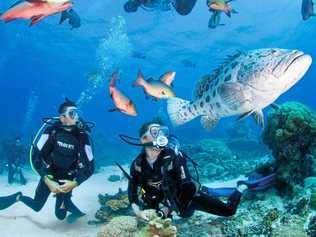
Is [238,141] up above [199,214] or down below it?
below

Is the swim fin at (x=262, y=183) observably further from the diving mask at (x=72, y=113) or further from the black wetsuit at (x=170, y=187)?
the diving mask at (x=72, y=113)

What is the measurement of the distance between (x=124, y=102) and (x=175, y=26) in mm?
28052

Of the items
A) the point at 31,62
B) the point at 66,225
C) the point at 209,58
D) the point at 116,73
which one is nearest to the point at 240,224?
the point at 116,73

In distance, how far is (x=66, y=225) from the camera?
7.82 meters

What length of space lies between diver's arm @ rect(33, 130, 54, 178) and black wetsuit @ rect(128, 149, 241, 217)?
2.47 m

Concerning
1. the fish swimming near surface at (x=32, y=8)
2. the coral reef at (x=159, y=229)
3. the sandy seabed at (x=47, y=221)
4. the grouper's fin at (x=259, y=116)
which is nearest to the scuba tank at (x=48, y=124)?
the sandy seabed at (x=47, y=221)

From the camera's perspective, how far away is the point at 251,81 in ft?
11.2

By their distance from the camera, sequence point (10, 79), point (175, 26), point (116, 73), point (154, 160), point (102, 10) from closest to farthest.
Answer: point (154, 160)
point (116, 73)
point (102, 10)
point (175, 26)
point (10, 79)

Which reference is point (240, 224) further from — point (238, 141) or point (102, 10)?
point (102, 10)

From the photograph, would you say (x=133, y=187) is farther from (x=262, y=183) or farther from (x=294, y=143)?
(x=294, y=143)

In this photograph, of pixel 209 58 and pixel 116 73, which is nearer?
pixel 116 73

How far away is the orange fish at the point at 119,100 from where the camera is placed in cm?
534

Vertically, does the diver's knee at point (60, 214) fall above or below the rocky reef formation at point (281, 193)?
below

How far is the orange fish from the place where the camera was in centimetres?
534
